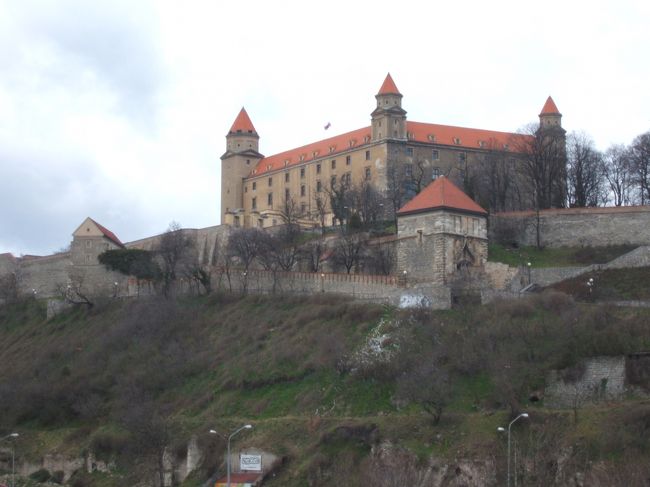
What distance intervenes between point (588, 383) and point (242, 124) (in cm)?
6438

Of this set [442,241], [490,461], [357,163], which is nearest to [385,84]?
[357,163]

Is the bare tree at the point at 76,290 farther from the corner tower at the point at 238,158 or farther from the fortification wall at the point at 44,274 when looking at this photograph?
the corner tower at the point at 238,158

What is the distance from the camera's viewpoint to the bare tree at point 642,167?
294ft

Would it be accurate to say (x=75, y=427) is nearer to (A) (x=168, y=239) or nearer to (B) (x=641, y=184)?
(A) (x=168, y=239)

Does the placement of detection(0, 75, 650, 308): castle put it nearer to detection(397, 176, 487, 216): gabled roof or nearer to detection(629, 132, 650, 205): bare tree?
detection(397, 176, 487, 216): gabled roof

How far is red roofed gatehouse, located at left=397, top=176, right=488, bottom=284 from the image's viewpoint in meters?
76.0

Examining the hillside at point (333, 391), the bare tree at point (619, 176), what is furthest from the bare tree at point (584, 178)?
the hillside at point (333, 391)

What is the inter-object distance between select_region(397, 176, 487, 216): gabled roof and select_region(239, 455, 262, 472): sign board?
70.4ft

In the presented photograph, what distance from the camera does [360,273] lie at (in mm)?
81750

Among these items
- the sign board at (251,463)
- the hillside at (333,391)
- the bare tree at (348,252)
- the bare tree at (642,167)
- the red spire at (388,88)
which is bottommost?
the sign board at (251,463)

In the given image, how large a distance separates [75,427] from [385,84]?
4097 cm

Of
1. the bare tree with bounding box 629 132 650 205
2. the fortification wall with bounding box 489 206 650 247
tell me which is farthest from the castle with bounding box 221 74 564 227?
the fortification wall with bounding box 489 206 650 247

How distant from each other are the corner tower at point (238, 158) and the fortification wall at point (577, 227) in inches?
1458

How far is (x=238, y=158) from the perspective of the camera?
11881cm
